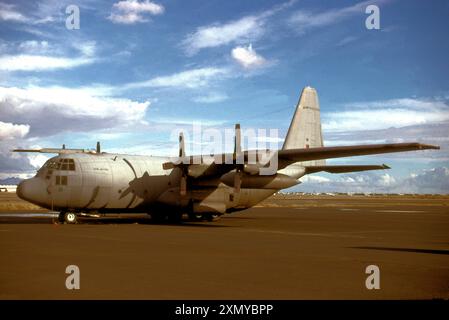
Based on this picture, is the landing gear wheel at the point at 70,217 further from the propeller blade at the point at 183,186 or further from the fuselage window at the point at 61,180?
the propeller blade at the point at 183,186

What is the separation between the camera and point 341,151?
26688mm

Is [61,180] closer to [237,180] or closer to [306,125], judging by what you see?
[237,180]

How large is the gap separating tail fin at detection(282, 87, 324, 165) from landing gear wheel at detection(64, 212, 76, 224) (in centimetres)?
1533

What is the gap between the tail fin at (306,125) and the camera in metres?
35.4

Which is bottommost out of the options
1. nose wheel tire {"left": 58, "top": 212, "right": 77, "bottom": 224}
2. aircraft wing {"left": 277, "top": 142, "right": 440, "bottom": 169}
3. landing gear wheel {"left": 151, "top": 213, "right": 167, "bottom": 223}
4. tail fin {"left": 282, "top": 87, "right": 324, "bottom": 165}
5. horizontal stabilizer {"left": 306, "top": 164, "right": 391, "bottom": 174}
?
landing gear wheel {"left": 151, "top": 213, "right": 167, "bottom": 223}

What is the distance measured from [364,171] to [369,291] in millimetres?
24714

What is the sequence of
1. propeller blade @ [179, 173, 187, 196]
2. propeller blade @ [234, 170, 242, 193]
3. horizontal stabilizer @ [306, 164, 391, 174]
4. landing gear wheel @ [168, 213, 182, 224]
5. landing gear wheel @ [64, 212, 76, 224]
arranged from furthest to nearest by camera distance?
horizontal stabilizer @ [306, 164, 391, 174]
landing gear wheel @ [168, 213, 182, 224]
propeller blade @ [179, 173, 187, 196]
propeller blade @ [234, 170, 242, 193]
landing gear wheel @ [64, 212, 76, 224]

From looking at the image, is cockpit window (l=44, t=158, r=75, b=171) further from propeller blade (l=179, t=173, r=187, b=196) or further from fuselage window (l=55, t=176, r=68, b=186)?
propeller blade (l=179, t=173, r=187, b=196)

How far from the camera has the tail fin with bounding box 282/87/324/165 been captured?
3541 cm

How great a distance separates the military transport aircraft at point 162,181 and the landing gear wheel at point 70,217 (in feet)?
0.15

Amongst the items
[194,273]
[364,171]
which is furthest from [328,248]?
[364,171]

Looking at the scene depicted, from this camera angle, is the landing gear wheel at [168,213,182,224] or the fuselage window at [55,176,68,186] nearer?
the fuselage window at [55,176,68,186]

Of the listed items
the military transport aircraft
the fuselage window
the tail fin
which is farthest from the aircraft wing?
the fuselage window

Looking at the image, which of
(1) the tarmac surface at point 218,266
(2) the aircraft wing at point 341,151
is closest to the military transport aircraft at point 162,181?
(2) the aircraft wing at point 341,151
